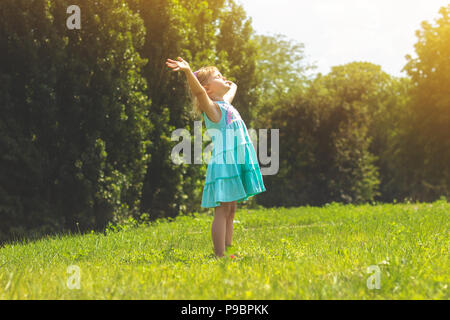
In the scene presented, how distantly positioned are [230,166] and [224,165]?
0.06 m

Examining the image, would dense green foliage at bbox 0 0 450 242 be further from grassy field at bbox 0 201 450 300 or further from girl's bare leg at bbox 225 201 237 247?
girl's bare leg at bbox 225 201 237 247

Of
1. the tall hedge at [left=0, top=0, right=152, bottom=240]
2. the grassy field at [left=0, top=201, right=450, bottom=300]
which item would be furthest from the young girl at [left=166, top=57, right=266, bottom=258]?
the tall hedge at [left=0, top=0, right=152, bottom=240]

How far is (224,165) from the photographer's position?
481cm

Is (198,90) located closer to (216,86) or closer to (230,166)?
(216,86)

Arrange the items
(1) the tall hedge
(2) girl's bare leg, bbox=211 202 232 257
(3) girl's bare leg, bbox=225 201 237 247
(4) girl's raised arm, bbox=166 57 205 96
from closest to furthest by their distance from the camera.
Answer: (4) girl's raised arm, bbox=166 57 205 96 < (2) girl's bare leg, bbox=211 202 232 257 < (3) girl's bare leg, bbox=225 201 237 247 < (1) the tall hedge

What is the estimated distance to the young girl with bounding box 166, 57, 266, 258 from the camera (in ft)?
15.4

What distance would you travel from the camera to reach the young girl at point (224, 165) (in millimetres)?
4707

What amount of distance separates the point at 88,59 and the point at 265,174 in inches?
547

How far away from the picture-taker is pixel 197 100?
5.10 meters

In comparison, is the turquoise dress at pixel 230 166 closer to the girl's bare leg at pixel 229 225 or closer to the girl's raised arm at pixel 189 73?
the girl's bare leg at pixel 229 225

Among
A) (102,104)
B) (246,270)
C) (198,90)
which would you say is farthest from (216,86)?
(102,104)

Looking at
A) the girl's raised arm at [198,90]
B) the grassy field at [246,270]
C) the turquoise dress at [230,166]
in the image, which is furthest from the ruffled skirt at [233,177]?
the grassy field at [246,270]

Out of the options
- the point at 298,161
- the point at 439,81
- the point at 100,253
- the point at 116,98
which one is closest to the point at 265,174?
the point at 298,161
